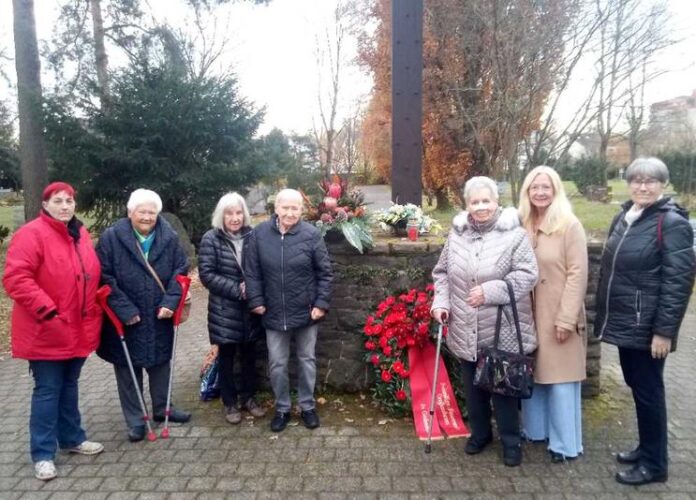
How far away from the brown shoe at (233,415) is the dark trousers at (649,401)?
2637mm

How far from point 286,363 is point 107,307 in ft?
4.15

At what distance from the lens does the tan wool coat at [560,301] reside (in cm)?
316

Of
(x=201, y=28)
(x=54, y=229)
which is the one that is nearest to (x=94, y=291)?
(x=54, y=229)

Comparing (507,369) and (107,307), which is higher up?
(107,307)

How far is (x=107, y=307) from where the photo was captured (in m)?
3.54

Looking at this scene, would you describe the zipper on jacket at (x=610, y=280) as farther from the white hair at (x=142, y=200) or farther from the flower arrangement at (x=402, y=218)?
the white hair at (x=142, y=200)

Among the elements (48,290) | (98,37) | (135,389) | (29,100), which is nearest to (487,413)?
(135,389)

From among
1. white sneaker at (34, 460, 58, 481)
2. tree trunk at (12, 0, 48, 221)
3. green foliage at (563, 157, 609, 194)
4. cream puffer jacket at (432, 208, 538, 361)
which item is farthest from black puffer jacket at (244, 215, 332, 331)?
green foliage at (563, 157, 609, 194)

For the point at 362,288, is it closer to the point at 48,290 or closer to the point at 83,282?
the point at 83,282

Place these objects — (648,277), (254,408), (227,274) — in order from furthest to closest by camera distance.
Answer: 1. (254,408)
2. (227,274)
3. (648,277)

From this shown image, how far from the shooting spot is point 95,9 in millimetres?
13562

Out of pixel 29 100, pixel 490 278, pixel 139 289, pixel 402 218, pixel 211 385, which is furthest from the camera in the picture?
pixel 29 100

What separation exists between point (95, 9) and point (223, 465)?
13711 mm

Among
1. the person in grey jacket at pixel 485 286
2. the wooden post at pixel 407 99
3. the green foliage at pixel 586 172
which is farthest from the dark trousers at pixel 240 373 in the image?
the green foliage at pixel 586 172
